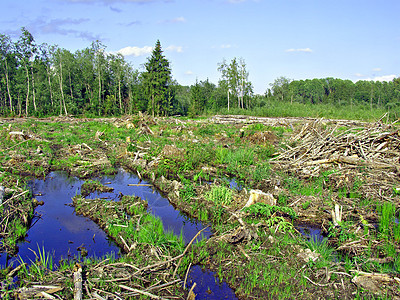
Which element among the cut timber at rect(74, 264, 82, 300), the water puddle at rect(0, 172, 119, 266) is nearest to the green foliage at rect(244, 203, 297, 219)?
the water puddle at rect(0, 172, 119, 266)

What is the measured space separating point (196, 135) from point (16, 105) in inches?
1428

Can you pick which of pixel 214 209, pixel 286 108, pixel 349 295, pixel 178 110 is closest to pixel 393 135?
pixel 214 209

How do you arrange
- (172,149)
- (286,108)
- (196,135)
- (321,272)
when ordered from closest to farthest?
(321,272) → (172,149) → (196,135) → (286,108)

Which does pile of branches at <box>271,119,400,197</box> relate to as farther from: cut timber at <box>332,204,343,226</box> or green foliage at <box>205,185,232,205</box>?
green foliage at <box>205,185,232,205</box>

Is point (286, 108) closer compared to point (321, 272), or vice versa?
point (321, 272)

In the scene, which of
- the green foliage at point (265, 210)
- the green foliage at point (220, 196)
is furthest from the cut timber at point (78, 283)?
the green foliage at point (220, 196)

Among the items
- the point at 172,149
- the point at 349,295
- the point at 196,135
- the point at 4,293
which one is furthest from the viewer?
the point at 196,135

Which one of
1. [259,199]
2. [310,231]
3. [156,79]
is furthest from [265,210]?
[156,79]

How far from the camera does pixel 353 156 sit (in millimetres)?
11672

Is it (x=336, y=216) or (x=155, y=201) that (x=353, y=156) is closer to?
(x=336, y=216)

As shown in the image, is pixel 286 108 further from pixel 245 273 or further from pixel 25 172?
pixel 245 273

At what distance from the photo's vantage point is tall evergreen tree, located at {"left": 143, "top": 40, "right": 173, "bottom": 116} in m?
43.2

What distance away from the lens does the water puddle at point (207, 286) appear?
5223 millimetres

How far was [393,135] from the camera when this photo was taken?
12133 millimetres
